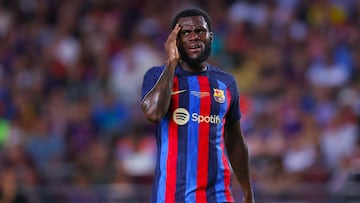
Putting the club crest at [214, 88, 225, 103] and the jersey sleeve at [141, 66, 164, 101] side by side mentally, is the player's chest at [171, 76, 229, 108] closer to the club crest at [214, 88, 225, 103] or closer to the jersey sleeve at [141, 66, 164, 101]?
the club crest at [214, 88, 225, 103]

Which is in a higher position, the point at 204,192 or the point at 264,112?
the point at 264,112

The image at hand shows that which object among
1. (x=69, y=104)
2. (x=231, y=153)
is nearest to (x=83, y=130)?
(x=69, y=104)

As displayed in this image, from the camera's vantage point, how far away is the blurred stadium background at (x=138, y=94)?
12516 millimetres

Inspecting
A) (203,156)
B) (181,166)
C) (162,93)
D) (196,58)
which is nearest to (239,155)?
(203,156)

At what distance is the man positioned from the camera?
6.88 m

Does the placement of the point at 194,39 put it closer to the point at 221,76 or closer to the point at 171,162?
the point at 221,76

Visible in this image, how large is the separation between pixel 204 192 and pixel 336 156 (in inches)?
255

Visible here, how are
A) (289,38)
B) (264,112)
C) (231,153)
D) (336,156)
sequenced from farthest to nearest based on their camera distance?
(289,38)
(264,112)
(336,156)
(231,153)

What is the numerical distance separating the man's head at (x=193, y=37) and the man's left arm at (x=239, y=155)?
23.7 inches

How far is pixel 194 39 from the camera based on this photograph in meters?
6.90

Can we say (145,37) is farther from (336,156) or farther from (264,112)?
(336,156)

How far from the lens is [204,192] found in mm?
6922

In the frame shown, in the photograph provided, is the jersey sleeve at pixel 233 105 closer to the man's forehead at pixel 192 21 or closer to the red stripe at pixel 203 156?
the red stripe at pixel 203 156

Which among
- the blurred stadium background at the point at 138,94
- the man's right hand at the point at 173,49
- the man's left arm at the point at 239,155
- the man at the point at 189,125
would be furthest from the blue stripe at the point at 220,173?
the blurred stadium background at the point at 138,94
